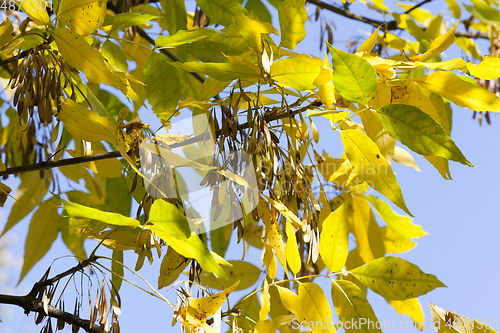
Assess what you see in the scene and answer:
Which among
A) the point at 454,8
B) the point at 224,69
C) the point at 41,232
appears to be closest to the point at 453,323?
the point at 224,69

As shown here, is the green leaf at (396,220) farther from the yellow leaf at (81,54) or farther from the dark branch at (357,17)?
the dark branch at (357,17)

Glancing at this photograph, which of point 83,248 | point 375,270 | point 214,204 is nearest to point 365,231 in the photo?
point 375,270

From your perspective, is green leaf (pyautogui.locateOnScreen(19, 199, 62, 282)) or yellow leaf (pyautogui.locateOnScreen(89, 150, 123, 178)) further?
green leaf (pyautogui.locateOnScreen(19, 199, 62, 282))

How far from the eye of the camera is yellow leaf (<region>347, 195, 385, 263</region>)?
53cm

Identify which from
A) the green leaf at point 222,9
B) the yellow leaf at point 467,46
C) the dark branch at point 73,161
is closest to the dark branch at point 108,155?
the dark branch at point 73,161

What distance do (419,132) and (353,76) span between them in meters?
0.06

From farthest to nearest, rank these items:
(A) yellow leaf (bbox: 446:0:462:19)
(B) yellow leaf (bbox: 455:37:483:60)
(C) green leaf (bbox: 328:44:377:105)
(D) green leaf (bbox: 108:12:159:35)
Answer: (B) yellow leaf (bbox: 455:37:483:60) < (A) yellow leaf (bbox: 446:0:462:19) < (D) green leaf (bbox: 108:12:159:35) < (C) green leaf (bbox: 328:44:377:105)

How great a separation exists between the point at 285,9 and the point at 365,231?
332 millimetres

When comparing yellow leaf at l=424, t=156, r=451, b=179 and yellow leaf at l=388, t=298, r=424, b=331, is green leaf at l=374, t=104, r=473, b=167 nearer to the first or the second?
yellow leaf at l=424, t=156, r=451, b=179

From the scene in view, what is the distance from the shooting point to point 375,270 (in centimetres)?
35

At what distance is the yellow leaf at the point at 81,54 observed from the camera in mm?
313

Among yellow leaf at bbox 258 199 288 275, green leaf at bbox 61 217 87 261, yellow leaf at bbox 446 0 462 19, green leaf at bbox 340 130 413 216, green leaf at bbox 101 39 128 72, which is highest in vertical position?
yellow leaf at bbox 446 0 462 19

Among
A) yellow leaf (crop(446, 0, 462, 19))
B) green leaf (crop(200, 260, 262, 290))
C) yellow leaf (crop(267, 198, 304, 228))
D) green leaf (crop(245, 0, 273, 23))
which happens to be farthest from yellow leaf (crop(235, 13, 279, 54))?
yellow leaf (crop(446, 0, 462, 19))

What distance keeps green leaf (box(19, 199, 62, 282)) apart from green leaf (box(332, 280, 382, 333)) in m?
0.42
